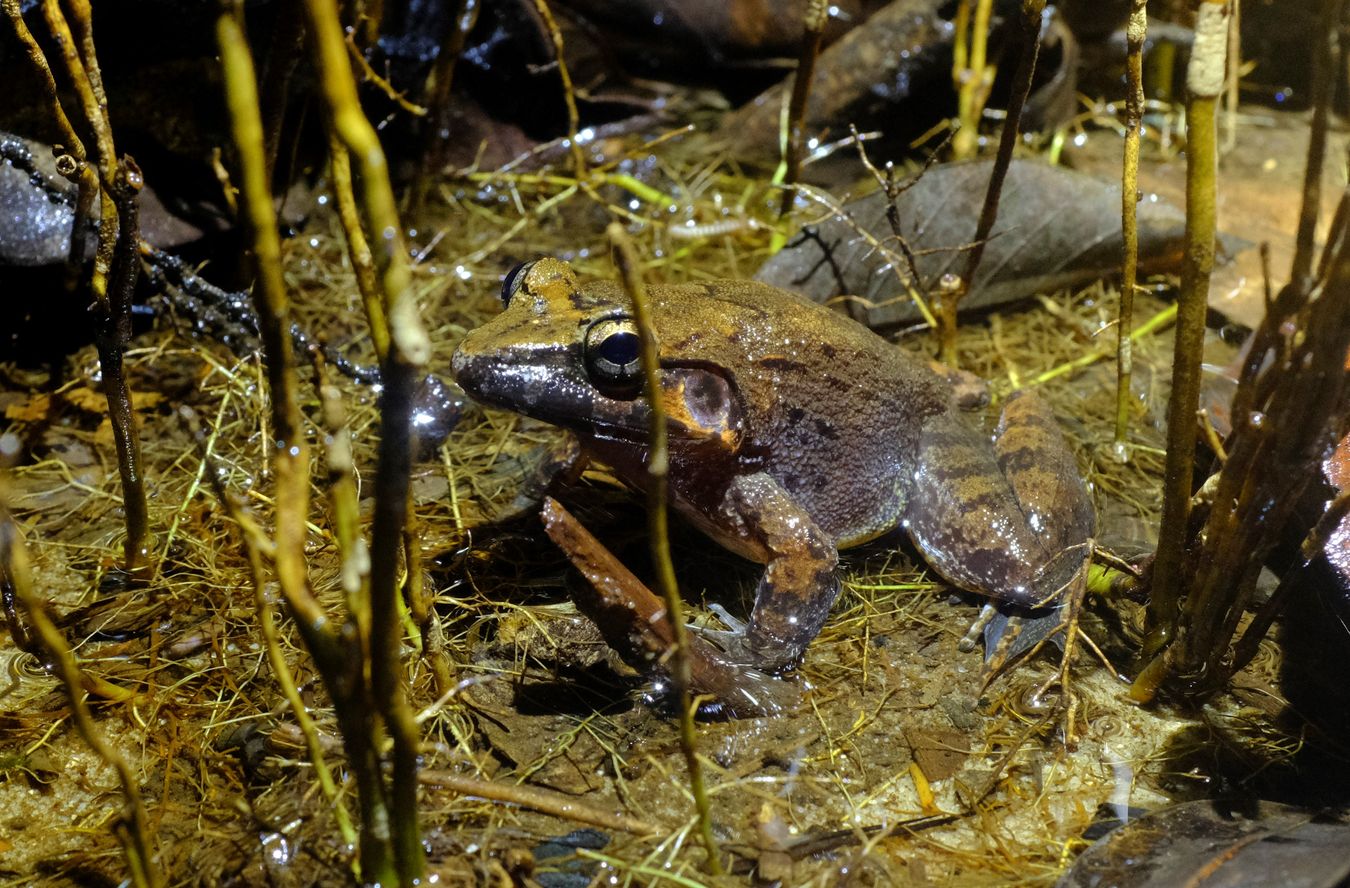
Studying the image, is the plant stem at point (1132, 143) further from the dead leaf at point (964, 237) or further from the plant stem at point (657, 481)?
the plant stem at point (657, 481)

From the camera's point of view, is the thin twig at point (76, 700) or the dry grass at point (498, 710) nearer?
the thin twig at point (76, 700)

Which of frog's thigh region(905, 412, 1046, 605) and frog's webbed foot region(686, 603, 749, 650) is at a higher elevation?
frog's thigh region(905, 412, 1046, 605)

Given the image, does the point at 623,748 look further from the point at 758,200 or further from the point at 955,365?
the point at 758,200

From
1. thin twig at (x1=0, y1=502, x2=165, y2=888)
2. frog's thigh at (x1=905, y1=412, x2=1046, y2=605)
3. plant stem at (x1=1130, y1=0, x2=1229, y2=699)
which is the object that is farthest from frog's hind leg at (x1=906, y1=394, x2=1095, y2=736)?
thin twig at (x1=0, y1=502, x2=165, y2=888)

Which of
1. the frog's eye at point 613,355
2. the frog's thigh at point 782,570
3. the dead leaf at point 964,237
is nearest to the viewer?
the frog's eye at point 613,355

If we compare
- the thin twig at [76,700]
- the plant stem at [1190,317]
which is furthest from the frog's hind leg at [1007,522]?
the thin twig at [76,700]

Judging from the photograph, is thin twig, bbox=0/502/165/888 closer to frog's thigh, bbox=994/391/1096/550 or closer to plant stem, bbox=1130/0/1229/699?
plant stem, bbox=1130/0/1229/699

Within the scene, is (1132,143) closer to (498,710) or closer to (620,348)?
(620,348)

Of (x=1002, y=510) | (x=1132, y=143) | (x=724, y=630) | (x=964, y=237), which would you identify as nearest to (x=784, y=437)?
(x=724, y=630)
